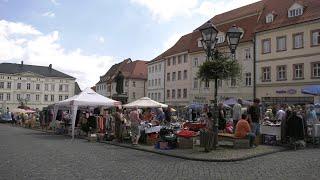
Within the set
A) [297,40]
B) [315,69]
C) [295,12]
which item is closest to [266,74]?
[297,40]

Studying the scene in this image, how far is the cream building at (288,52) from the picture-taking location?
4391 centimetres

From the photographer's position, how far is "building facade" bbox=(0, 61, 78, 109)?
381ft

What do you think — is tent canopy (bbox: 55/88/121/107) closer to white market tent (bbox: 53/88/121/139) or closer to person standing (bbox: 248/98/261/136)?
white market tent (bbox: 53/88/121/139)

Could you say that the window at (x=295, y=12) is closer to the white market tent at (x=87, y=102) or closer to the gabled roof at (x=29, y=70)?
the white market tent at (x=87, y=102)

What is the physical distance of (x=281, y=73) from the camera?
47688mm

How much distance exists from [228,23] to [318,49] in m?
17.9

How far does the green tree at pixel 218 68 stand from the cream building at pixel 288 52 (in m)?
26.7

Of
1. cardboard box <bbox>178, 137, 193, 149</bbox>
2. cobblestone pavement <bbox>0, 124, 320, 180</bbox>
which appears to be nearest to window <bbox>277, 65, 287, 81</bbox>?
cardboard box <bbox>178, 137, 193, 149</bbox>

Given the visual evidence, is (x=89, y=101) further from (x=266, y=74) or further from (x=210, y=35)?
(x=266, y=74)

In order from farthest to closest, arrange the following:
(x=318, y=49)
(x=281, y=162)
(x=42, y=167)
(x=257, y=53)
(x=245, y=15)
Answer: (x=245, y=15)
(x=257, y=53)
(x=318, y=49)
(x=281, y=162)
(x=42, y=167)

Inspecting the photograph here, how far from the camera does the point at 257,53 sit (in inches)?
2007

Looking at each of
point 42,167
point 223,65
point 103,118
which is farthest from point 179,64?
point 42,167

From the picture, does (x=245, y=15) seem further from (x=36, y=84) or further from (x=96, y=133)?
(x=36, y=84)

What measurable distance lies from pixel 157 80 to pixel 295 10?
3586 centimetres
